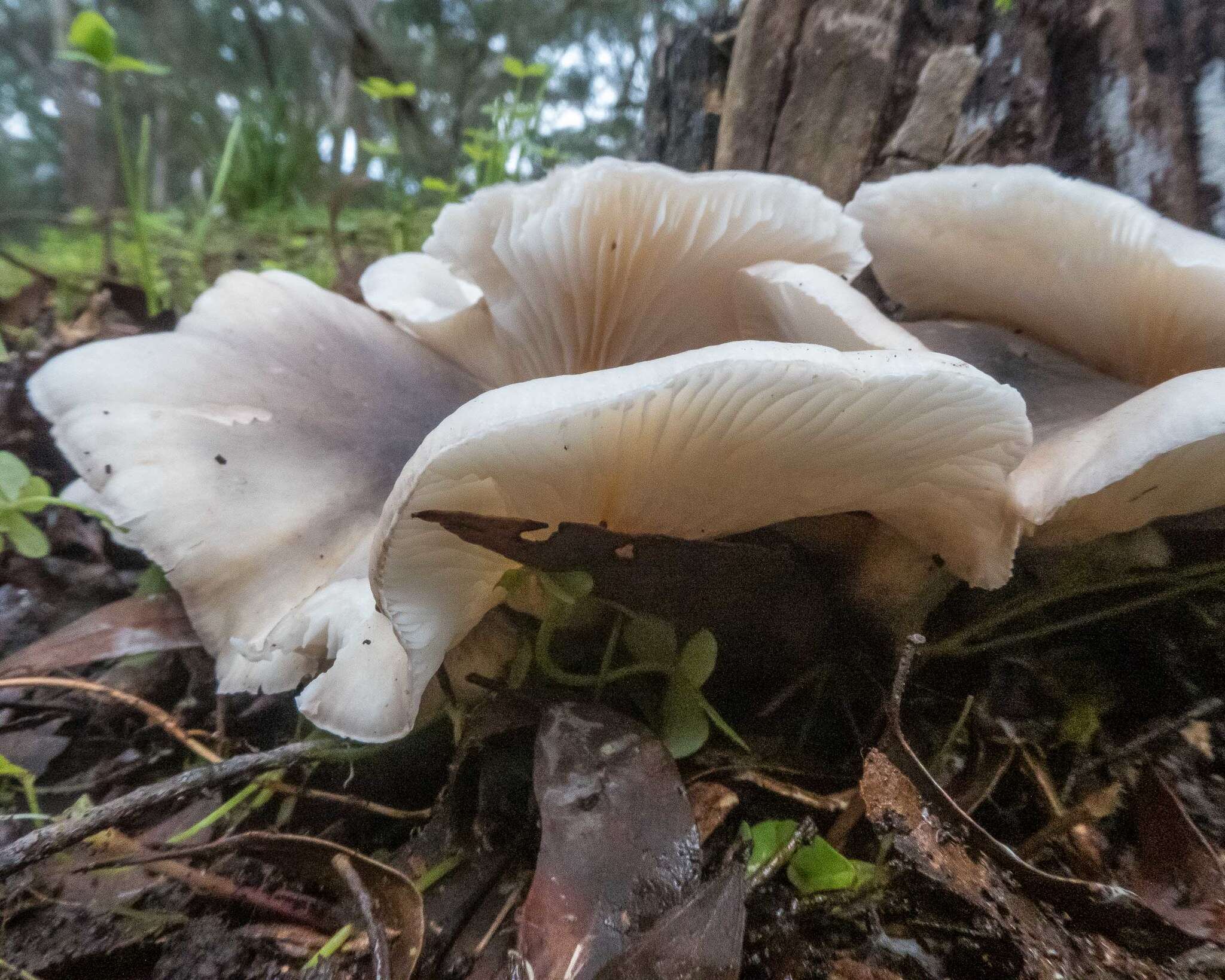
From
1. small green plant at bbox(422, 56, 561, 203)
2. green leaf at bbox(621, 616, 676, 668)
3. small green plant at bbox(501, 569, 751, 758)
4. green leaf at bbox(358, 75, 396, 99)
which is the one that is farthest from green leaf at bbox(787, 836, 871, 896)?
green leaf at bbox(358, 75, 396, 99)

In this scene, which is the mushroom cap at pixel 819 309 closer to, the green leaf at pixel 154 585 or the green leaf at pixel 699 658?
the green leaf at pixel 699 658

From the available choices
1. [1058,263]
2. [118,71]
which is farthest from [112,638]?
[118,71]

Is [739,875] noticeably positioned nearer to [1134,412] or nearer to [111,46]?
[1134,412]

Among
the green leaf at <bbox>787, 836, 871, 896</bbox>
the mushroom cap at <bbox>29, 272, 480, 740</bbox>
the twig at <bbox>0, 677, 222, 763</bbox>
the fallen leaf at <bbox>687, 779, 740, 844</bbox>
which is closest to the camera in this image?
the green leaf at <bbox>787, 836, 871, 896</bbox>

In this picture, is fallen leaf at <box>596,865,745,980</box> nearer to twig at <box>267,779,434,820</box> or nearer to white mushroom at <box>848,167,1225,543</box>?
twig at <box>267,779,434,820</box>

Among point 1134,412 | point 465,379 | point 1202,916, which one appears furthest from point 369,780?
point 1134,412

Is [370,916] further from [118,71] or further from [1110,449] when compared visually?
[118,71]
